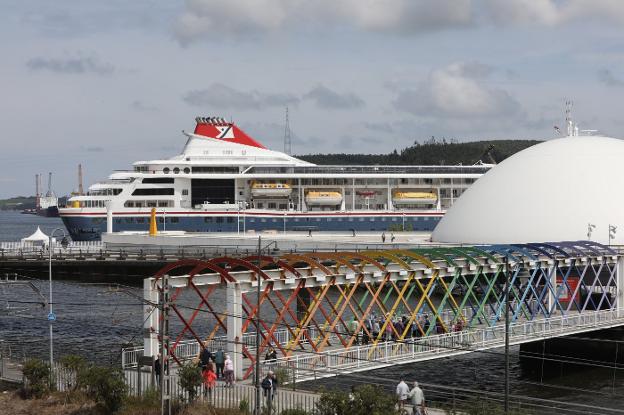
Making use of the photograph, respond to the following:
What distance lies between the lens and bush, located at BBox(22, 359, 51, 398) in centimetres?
3203

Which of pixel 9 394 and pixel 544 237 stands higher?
pixel 544 237

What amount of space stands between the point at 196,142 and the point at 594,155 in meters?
55.3

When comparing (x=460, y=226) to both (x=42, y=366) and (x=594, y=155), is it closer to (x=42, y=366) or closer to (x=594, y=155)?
(x=594, y=155)

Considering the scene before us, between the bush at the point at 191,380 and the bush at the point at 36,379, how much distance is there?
605 cm

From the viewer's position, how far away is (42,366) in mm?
32469

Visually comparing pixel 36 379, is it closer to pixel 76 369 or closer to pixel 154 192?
pixel 76 369

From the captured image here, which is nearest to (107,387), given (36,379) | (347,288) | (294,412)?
(36,379)

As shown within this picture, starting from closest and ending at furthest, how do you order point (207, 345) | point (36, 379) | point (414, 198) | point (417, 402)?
1. point (417, 402)
2. point (36, 379)
3. point (207, 345)
4. point (414, 198)

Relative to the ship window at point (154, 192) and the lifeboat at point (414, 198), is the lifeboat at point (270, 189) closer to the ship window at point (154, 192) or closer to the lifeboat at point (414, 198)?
the ship window at point (154, 192)

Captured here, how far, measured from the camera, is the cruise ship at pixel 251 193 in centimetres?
10650

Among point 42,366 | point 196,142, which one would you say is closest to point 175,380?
point 42,366

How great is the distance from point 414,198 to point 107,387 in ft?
285

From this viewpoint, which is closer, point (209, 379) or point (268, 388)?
point (268, 388)

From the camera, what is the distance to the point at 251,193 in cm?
11219
